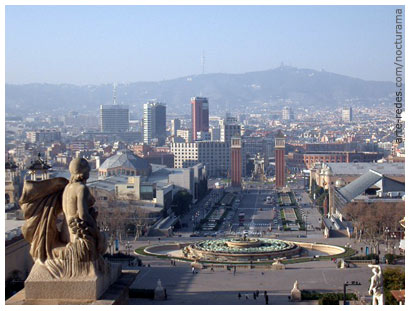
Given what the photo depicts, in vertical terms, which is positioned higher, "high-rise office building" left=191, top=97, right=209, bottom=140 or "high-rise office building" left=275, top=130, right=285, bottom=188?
"high-rise office building" left=191, top=97, right=209, bottom=140

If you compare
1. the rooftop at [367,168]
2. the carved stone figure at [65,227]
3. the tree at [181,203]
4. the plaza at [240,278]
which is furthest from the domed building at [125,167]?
the carved stone figure at [65,227]

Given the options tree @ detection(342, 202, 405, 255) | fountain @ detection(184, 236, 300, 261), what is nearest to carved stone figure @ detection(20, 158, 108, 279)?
fountain @ detection(184, 236, 300, 261)

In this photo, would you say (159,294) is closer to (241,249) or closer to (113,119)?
(241,249)

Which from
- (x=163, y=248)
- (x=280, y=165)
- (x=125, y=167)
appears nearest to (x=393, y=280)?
(x=163, y=248)

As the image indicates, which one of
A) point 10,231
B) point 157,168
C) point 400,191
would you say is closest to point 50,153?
point 157,168

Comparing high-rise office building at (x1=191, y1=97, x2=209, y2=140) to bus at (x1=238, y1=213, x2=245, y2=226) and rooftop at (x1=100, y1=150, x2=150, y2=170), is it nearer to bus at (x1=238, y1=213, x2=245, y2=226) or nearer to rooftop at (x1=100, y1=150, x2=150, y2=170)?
rooftop at (x1=100, y1=150, x2=150, y2=170)
